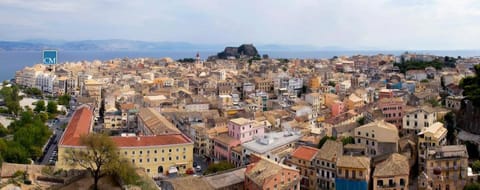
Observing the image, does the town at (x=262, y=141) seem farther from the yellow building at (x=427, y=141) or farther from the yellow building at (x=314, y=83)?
the yellow building at (x=314, y=83)

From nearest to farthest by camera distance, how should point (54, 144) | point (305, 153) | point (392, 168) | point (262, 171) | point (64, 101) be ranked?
1. point (392, 168)
2. point (262, 171)
3. point (305, 153)
4. point (54, 144)
5. point (64, 101)

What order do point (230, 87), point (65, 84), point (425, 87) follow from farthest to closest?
point (65, 84)
point (230, 87)
point (425, 87)

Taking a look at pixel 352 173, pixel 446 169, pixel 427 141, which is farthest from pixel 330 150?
pixel 446 169

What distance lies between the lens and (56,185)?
71.5 ft

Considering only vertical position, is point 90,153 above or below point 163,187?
above

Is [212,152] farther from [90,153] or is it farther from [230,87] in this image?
[230,87]

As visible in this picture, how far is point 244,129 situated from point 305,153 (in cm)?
548

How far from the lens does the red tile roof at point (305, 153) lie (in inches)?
933

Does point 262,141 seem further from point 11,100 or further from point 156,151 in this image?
point 11,100

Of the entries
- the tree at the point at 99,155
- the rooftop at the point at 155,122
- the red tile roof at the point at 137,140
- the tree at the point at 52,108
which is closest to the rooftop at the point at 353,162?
the red tile roof at the point at 137,140

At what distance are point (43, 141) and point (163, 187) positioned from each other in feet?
40.7

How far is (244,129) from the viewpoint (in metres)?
28.7

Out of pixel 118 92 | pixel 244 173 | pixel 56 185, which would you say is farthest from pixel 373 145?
pixel 118 92

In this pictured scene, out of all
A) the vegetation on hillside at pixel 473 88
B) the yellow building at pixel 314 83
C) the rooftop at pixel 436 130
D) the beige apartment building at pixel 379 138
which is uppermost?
the vegetation on hillside at pixel 473 88
